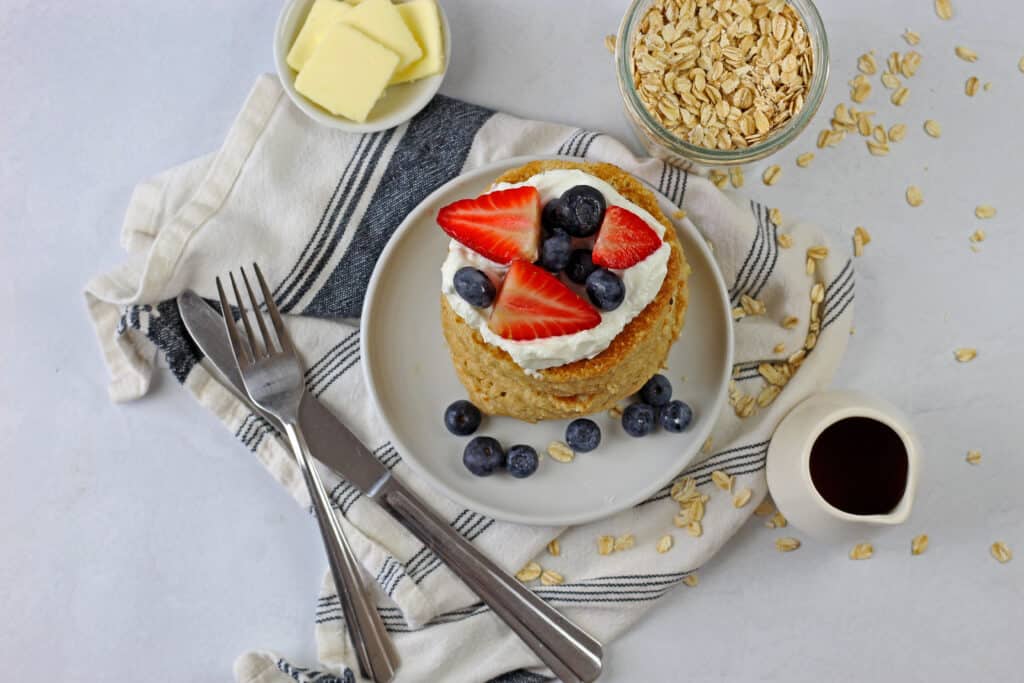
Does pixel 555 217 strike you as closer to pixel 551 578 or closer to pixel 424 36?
pixel 424 36

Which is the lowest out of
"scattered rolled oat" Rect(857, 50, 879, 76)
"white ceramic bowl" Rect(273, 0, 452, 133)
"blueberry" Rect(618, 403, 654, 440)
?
"blueberry" Rect(618, 403, 654, 440)

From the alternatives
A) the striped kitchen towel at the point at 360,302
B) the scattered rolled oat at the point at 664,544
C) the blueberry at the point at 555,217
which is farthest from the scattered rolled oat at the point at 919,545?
the blueberry at the point at 555,217

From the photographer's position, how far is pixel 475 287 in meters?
1.55

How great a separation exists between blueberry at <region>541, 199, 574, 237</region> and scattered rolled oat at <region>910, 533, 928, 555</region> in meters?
1.14

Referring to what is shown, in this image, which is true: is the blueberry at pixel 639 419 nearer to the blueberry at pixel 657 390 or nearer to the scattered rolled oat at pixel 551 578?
the blueberry at pixel 657 390

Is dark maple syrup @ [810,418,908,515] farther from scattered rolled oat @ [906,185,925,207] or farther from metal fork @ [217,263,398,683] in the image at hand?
metal fork @ [217,263,398,683]

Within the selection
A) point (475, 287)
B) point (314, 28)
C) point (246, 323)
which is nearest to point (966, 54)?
point (475, 287)

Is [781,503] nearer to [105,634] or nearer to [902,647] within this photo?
[902,647]

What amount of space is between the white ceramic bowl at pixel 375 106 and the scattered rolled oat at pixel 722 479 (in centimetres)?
102

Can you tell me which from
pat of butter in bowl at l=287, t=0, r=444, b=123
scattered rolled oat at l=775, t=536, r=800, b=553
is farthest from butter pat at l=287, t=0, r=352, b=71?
scattered rolled oat at l=775, t=536, r=800, b=553

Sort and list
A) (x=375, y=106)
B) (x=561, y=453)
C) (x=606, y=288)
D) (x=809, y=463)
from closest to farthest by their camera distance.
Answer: (x=606, y=288)
(x=809, y=463)
(x=561, y=453)
(x=375, y=106)

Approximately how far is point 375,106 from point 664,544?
114 centimetres

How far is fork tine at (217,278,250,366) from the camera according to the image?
6.23 feet

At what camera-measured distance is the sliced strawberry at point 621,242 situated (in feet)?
5.05
